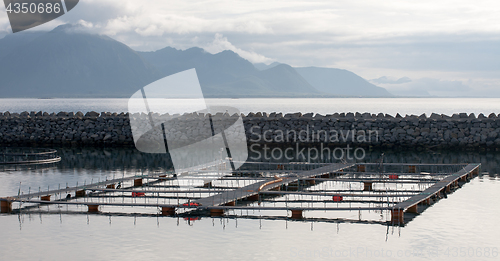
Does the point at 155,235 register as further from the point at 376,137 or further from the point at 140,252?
the point at 376,137

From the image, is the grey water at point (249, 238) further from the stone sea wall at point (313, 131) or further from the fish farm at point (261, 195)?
the stone sea wall at point (313, 131)

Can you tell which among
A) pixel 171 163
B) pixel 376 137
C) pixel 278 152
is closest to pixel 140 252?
pixel 171 163

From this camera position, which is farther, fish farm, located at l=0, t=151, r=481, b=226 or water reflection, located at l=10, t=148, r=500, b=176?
water reflection, located at l=10, t=148, r=500, b=176

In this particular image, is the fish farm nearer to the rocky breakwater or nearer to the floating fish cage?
the floating fish cage

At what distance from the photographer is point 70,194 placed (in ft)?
60.5

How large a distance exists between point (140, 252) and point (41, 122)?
3040 centimetres

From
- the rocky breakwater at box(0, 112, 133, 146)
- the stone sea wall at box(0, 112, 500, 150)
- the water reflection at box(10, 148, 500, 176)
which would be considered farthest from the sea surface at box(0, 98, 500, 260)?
the rocky breakwater at box(0, 112, 133, 146)

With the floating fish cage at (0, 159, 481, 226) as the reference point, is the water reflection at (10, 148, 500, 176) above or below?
above

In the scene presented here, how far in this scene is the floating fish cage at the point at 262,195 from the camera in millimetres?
15375

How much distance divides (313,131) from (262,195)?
18563 mm

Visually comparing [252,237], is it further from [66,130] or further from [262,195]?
[66,130]

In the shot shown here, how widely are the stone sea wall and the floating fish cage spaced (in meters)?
9.82

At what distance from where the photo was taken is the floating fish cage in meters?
15.4

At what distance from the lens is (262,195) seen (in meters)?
18.5
